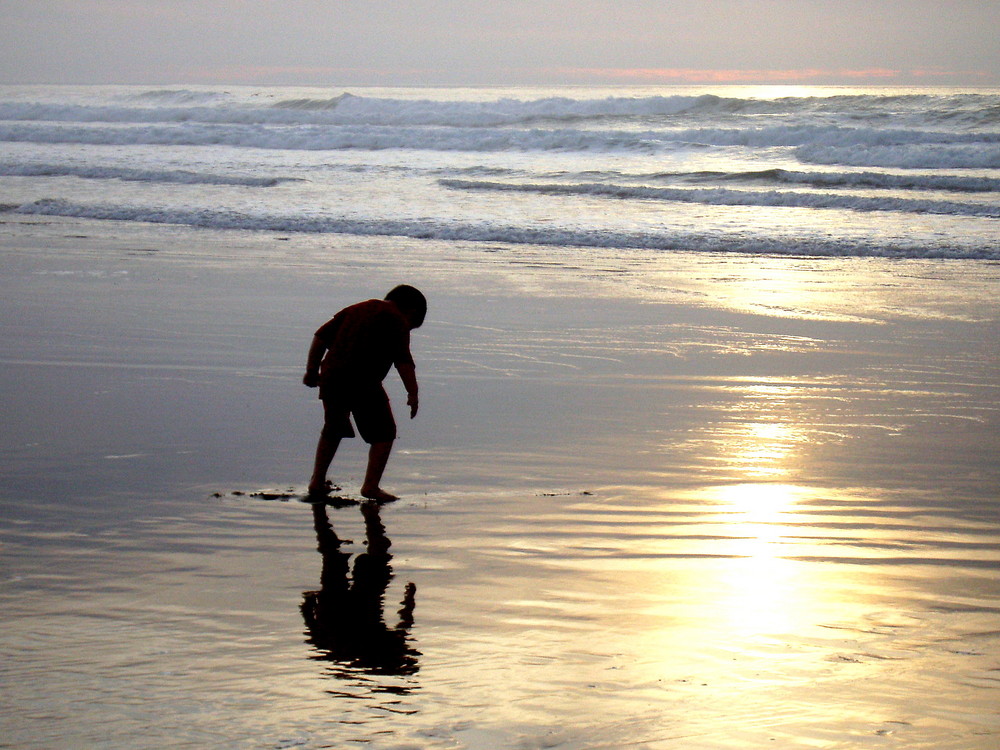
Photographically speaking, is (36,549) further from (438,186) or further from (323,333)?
(438,186)

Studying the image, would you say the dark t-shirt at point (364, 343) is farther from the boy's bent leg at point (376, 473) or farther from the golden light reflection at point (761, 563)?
the golden light reflection at point (761, 563)

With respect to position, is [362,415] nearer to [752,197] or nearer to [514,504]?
[514,504]

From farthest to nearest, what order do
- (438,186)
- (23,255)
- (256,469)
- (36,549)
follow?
(438,186) → (23,255) → (256,469) → (36,549)

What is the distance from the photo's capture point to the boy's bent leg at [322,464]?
18.0 ft

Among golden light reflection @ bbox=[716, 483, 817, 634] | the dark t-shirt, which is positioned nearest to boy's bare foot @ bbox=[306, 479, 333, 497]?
the dark t-shirt

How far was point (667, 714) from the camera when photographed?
3238 millimetres

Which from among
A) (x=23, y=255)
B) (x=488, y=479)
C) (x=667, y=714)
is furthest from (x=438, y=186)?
(x=667, y=714)

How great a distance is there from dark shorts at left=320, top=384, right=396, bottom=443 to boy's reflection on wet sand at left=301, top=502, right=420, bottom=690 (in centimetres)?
70

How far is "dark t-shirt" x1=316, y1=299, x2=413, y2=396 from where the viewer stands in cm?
542

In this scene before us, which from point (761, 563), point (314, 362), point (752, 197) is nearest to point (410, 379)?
point (314, 362)

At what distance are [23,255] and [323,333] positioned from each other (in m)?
9.47

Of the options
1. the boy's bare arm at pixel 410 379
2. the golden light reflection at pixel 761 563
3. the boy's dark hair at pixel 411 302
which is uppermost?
the boy's dark hair at pixel 411 302

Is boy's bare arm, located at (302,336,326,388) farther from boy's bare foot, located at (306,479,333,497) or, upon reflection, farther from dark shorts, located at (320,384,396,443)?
boy's bare foot, located at (306,479,333,497)

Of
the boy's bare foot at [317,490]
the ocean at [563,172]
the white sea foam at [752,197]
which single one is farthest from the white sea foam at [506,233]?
the boy's bare foot at [317,490]
